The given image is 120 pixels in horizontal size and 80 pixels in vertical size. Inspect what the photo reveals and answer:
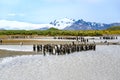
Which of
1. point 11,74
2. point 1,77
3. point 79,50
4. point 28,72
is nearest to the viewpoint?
point 1,77

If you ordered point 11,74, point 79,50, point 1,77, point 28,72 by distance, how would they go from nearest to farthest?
1. point 1,77
2. point 11,74
3. point 28,72
4. point 79,50

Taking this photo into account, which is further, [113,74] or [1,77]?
[113,74]

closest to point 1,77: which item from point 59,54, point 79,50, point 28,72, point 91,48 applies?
point 28,72

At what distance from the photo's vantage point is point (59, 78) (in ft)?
118

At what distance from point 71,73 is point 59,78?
4.50 meters

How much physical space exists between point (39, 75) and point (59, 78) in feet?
9.49

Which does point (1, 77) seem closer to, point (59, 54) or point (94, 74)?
point (94, 74)

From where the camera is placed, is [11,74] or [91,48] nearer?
[11,74]

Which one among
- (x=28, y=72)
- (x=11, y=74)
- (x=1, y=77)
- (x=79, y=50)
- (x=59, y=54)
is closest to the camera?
(x=1, y=77)

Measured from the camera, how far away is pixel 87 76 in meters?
37.6

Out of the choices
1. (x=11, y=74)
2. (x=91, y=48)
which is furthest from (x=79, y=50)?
(x=11, y=74)

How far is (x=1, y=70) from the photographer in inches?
1591

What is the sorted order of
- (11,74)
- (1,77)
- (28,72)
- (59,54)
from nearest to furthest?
(1,77) < (11,74) < (28,72) < (59,54)

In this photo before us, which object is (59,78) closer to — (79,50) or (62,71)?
(62,71)
